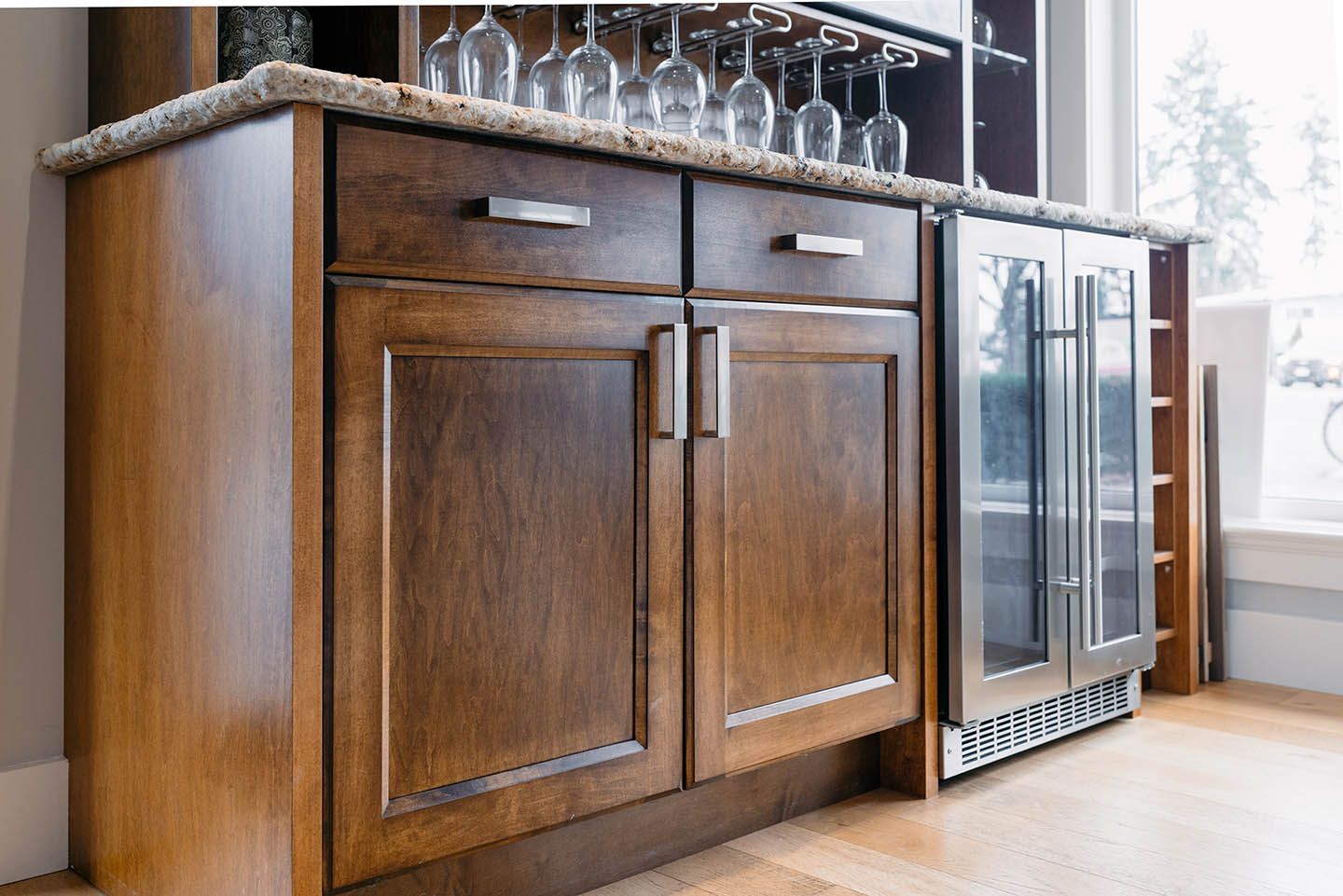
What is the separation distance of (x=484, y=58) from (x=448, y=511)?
76 centimetres

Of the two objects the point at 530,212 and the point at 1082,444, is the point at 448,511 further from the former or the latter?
the point at 1082,444

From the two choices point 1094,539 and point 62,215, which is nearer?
point 62,215

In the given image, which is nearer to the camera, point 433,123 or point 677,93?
point 433,123

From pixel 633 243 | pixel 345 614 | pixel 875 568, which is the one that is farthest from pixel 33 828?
pixel 875 568

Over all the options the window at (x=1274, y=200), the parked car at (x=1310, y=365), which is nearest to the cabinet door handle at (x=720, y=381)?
the window at (x=1274, y=200)

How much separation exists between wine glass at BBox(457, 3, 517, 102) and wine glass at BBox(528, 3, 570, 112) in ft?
0.37

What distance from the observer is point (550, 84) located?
1868mm

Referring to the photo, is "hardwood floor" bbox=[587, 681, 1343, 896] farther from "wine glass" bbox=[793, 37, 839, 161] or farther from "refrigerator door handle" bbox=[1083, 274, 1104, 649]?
"wine glass" bbox=[793, 37, 839, 161]

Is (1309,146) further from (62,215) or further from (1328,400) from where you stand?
(62,215)

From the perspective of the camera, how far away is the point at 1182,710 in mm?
2447

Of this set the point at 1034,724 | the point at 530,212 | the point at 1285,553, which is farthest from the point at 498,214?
the point at 1285,553

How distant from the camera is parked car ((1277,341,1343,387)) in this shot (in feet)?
8.75

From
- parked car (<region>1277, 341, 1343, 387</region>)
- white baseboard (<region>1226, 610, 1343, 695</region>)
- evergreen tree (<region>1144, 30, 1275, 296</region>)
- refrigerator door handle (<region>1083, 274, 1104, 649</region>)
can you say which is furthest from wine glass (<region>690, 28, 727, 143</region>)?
white baseboard (<region>1226, 610, 1343, 695</region>)

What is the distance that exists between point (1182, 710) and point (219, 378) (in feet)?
6.63
